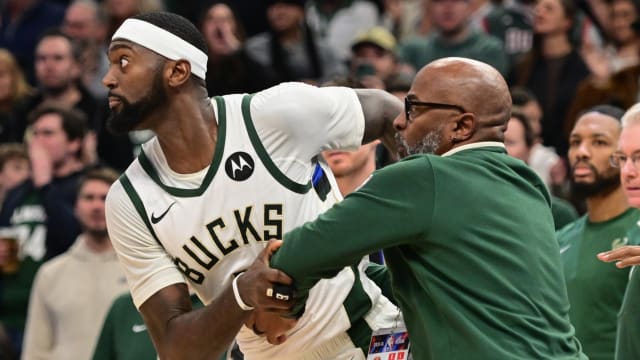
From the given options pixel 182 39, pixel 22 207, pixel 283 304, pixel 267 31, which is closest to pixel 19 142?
pixel 22 207

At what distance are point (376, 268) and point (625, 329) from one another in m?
1.25

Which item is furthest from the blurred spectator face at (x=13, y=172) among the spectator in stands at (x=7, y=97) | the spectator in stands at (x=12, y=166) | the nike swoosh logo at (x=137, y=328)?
the nike swoosh logo at (x=137, y=328)

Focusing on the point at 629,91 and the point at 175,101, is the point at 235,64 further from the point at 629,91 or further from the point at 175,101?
the point at 175,101

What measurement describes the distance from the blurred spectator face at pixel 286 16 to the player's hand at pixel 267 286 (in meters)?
7.22

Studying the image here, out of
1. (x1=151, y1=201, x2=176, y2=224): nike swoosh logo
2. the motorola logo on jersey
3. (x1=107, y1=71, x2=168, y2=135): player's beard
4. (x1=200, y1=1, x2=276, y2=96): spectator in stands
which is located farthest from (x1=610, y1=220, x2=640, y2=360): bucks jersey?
(x1=200, y1=1, x2=276, y2=96): spectator in stands

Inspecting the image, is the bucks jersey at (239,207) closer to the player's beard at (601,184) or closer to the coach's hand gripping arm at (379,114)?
the coach's hand gripping arm at (379,114)

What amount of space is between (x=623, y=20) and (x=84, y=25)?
5.11 meters

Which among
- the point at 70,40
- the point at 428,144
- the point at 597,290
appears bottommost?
the point at 597,290

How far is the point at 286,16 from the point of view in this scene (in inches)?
444

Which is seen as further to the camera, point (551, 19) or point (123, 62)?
point (551, 19)

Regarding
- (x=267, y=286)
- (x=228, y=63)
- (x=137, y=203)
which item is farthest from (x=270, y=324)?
(x=228, y=63)

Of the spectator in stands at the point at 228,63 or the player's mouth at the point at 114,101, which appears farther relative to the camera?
the spectator in stands at the point at 228,63

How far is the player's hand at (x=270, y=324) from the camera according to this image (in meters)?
4.51

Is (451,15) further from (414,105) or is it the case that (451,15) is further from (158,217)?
(414,105)
